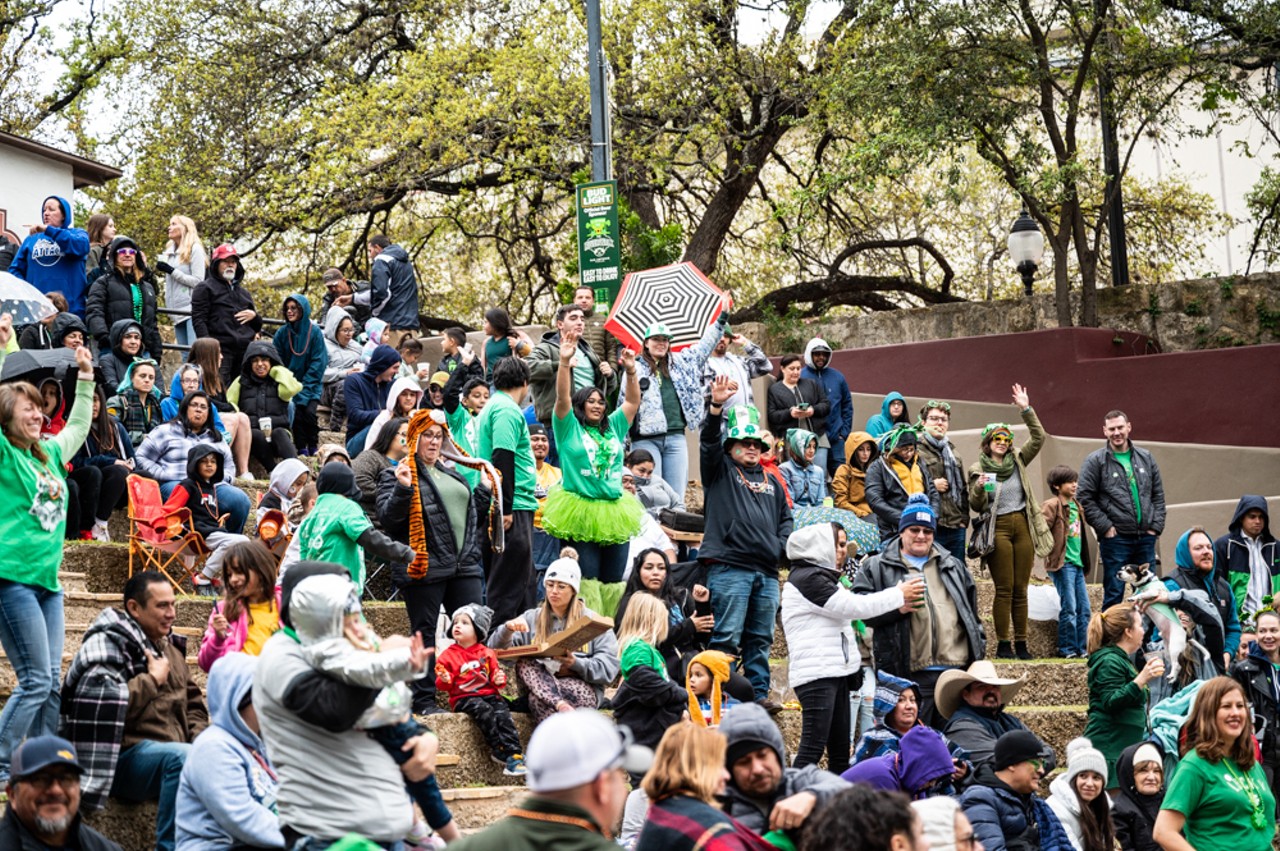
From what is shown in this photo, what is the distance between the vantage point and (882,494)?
12.9 meters

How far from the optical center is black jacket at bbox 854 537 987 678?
991 cm

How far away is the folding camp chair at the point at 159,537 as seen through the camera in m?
10.6

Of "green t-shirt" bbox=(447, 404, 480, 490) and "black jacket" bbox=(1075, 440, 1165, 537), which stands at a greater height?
"green t-shirt" bbox=(447, 404, 480, 490)

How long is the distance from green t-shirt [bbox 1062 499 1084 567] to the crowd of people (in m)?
0.03

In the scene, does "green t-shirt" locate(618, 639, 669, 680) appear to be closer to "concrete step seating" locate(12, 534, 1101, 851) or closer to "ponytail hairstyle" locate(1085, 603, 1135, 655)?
"concrete step seating" locate(12, 534, 1101, 851)

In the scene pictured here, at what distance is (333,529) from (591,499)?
2.31m

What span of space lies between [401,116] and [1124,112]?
8.92m

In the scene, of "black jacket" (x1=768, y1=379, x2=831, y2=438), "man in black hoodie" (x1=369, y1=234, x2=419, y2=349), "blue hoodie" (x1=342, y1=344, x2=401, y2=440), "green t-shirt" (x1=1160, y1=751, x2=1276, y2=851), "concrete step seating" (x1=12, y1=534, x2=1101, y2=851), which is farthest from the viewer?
"man in black hoodie" (x1=369, y1=234, x2=419, y2=349)

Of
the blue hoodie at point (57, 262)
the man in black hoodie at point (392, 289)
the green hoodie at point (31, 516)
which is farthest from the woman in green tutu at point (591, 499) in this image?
the man in black hoodie at point (392, 289)

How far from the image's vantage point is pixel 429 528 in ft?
31.5

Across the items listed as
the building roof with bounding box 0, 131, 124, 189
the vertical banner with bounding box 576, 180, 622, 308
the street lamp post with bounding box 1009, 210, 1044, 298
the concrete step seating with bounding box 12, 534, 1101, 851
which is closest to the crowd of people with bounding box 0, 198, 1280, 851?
the concrete step seating with bounding box 12, 534, 1101, 851

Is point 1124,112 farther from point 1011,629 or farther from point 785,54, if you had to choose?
point 1011,629

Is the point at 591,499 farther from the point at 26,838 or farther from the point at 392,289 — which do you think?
the point at 392,289

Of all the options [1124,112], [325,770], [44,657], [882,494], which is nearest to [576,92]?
[1124,112]
